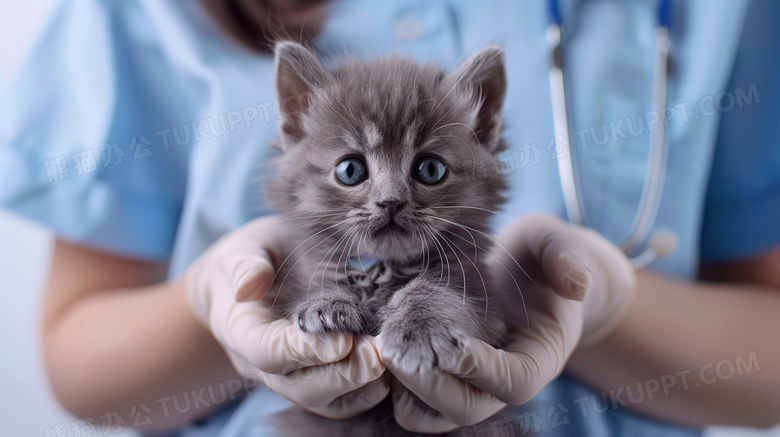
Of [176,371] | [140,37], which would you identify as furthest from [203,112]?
[176,371]

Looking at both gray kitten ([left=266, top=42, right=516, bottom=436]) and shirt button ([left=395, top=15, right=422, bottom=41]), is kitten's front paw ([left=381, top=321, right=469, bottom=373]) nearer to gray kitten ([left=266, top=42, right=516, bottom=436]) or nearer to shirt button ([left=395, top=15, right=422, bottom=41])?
gray kitten ([left=266, top=42, right=516, bottom=436])

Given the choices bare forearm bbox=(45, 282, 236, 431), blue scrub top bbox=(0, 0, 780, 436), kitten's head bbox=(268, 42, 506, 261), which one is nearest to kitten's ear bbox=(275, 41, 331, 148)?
kitten's head bbox=(268, 42, 506, 261)

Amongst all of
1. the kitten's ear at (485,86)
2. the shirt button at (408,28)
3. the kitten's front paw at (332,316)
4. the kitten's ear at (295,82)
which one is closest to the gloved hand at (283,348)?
the kitten's front paw at (332,316)

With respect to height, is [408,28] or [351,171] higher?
[408,28]

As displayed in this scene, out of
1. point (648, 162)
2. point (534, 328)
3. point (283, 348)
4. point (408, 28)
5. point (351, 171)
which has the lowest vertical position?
point (534, 328)

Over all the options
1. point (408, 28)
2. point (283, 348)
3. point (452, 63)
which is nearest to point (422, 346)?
point (283, 348)

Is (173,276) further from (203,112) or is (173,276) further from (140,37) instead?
(140,37)

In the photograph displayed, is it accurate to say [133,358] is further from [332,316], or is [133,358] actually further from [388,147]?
[388,147]
